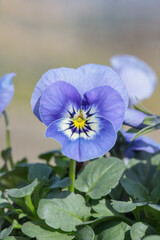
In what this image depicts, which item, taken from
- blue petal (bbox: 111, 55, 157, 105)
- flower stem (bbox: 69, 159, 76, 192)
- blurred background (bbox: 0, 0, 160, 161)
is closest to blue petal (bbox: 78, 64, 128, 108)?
flower stem (bbox: 69, 159, 76, 192)

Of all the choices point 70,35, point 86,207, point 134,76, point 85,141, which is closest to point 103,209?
point 86,207


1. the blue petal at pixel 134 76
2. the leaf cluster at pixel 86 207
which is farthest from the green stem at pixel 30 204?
the blue petal at pixel 134 76

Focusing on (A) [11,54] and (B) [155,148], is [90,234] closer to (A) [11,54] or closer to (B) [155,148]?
(B) [155,148]

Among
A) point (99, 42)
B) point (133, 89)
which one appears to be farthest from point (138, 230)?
point (99, 42)

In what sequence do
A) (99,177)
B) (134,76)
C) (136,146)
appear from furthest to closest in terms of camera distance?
(134,76), (136,146), (99,177)

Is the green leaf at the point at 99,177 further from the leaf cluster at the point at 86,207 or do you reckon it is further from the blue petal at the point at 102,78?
the blue petal at the point at 102,78

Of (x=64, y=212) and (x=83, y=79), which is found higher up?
(x=83, y=79)

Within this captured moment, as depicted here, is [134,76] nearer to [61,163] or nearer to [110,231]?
[61,163]

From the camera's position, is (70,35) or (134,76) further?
(70,35)
